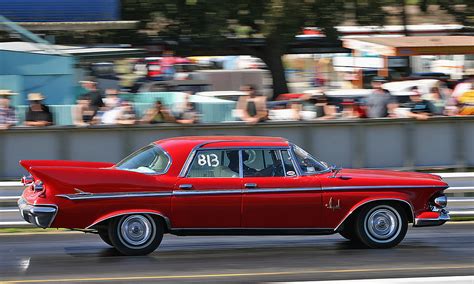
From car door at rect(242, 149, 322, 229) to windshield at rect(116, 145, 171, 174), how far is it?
0.87 metres

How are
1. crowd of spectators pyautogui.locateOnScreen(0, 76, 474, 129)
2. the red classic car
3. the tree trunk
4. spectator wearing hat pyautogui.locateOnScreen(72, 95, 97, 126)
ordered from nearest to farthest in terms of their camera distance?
the red classic car → crowd of spectators pyautogui.locateOnScreen(0, 76, 474, 129) → spectator wearing hat pyautogui.locateOnScreen(72, 95, 97, 126) → the tree trunk

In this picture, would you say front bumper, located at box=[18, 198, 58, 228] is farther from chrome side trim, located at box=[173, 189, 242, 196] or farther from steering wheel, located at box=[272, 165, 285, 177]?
steering wheel, located at box=[272, 165, 285, 177]

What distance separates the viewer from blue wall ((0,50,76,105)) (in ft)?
52.9

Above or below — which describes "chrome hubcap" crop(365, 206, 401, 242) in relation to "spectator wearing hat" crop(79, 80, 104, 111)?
below

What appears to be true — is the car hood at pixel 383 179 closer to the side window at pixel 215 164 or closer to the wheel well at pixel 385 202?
the wheel well at pixel 385 202

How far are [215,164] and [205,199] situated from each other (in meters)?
0.44

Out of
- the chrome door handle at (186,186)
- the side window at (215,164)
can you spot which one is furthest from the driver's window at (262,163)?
the chrome door handle at (186,186)

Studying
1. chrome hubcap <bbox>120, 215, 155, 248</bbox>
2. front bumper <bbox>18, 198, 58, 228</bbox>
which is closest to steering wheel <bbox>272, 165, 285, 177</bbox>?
chrome hubcap <bbox>120, 215, 155, 248</bbox>

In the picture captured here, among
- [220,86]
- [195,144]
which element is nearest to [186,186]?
[195,144]

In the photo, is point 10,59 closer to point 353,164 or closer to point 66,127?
point 66,127

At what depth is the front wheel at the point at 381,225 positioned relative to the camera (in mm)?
9469

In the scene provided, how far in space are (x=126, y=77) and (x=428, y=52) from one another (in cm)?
1006

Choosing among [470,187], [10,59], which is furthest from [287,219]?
[10,59]

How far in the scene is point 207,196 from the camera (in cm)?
898
